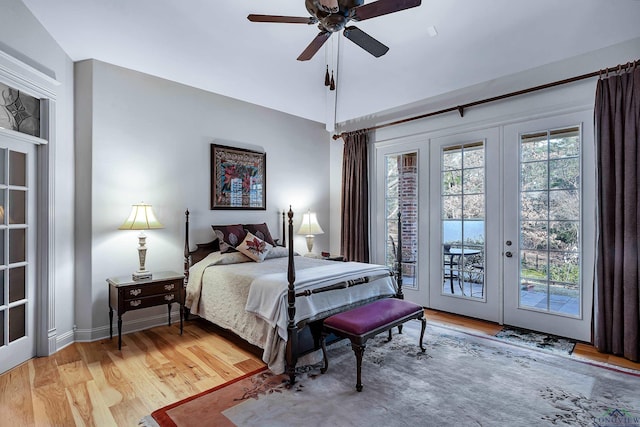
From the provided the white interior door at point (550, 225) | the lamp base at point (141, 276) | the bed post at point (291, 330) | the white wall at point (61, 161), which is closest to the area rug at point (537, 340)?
the white interior door at point (550, 225)

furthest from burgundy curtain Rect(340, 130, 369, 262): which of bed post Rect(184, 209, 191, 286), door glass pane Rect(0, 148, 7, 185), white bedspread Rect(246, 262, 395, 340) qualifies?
door glass pane Rect(0, 148, 7, 185)

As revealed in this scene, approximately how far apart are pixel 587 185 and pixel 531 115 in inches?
37.0

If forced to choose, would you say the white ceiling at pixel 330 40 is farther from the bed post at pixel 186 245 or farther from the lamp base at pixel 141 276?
the lamp base at pixel 141 276

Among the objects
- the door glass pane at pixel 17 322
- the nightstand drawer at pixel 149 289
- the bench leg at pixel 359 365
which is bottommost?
the bench leg at pixel 359 365

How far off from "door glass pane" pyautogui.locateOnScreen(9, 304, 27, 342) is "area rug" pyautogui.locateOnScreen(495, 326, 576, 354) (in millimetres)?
4590

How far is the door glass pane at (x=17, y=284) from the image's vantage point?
9.21 ft

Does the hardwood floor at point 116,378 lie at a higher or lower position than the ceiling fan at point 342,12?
lower

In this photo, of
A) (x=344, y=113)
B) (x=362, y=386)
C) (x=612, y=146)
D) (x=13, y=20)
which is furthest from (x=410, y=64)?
(x=13, y=20)

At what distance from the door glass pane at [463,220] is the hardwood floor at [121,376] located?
0.70 metres

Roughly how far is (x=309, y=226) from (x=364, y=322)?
2653mm

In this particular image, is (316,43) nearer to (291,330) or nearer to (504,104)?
(291,330)

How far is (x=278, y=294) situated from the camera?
8.69 feet

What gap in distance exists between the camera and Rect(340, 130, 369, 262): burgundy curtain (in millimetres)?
5164

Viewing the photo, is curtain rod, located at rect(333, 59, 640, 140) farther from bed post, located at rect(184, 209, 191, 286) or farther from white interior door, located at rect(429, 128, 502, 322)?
bed post, located at rect(184, 209, 191, 286)
